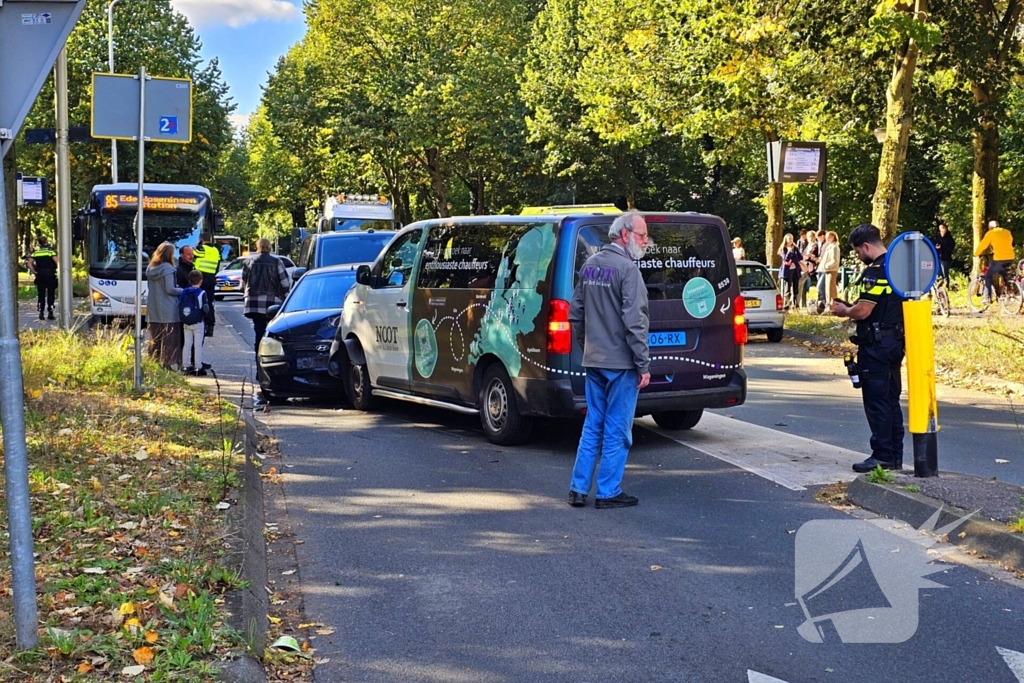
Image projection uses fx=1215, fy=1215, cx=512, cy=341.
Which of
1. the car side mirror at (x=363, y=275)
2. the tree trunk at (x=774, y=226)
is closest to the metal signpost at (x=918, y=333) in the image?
the car side mirror at (x=363, y=275)

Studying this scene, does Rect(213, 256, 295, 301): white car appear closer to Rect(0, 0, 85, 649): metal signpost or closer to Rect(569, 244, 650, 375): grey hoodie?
Rect(569, 244, 650, 375): grey hoodie

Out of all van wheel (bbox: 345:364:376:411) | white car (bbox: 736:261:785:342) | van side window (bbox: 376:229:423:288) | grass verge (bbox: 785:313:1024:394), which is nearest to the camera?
van side window (bbox: 376:229:423:288)

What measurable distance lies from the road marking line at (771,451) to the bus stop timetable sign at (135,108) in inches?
216

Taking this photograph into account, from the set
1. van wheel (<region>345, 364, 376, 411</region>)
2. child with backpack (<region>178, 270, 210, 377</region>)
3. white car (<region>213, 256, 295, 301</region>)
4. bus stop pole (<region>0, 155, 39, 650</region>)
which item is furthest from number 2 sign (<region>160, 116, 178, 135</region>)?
white car (<region>213, 256, 295, 301</region>)

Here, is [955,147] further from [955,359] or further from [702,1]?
[955,359]

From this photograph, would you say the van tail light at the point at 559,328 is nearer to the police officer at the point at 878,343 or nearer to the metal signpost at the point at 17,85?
the police officer at the point at 878,343

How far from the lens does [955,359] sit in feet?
52.7

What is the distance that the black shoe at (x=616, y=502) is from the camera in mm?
7840

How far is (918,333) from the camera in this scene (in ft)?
25.9

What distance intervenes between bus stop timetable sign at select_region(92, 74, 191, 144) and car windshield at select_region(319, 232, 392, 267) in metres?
9.26

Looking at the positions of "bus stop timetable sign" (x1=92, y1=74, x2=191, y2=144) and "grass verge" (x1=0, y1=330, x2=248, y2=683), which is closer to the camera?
"grass verge" (x1=0, y1=330, x2=248, y2=683)

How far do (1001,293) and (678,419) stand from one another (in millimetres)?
14910

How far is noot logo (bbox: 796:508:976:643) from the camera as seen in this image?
532cm

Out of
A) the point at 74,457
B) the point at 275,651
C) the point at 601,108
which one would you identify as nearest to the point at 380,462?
the point at 74,457
